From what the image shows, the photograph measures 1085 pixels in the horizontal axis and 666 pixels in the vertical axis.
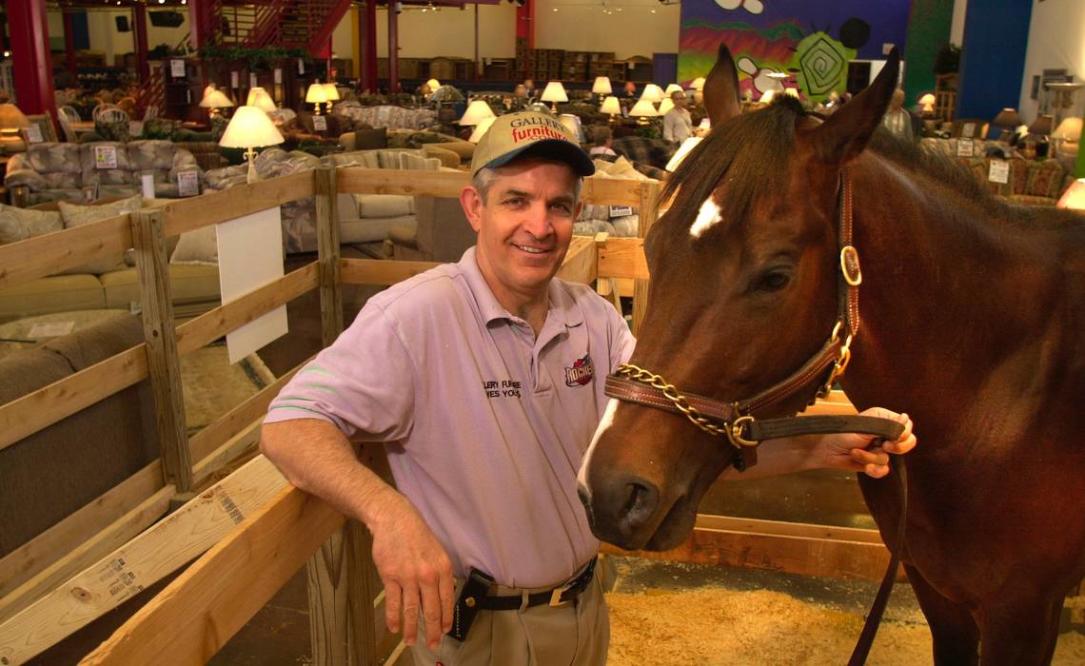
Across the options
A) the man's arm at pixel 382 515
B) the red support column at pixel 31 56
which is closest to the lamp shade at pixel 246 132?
the red support column at pixel 31 56

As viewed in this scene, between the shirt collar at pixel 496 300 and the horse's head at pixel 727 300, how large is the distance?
1.06ft

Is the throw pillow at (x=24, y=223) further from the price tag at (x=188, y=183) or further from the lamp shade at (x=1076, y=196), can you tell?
the lamp shade at (x=1076, y=196)

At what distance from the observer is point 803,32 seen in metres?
25.2

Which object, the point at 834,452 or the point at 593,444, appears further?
the point at 834,452

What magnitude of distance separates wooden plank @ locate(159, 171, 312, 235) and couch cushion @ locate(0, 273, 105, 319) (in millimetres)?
2061

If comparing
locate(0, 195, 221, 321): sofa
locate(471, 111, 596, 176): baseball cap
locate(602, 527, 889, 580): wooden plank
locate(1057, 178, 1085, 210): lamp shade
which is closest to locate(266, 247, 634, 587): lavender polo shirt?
locate(471, 111, 596, 176): baseball cap

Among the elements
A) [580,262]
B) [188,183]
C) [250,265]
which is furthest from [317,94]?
[580,262]

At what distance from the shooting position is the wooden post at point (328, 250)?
5.42m

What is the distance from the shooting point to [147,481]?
164 inches

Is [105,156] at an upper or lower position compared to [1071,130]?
lower

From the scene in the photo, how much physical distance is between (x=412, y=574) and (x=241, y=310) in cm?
379

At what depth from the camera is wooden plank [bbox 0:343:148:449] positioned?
334 centimetres

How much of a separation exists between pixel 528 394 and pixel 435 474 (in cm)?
22

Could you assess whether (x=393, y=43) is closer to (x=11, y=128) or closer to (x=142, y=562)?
(x=11, y=128)
